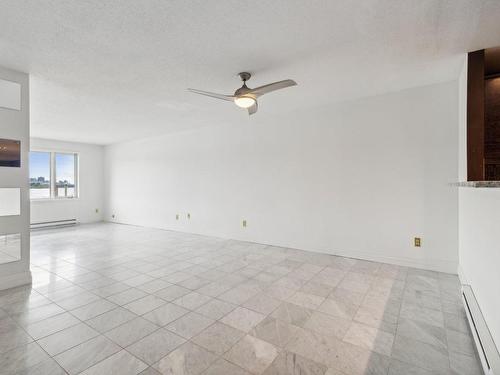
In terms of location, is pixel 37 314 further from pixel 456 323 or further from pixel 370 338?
pixel 456 323

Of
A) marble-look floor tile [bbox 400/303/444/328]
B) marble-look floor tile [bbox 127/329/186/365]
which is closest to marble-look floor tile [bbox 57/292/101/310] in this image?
marble-look floor tile [bbox 127/329/186/365]

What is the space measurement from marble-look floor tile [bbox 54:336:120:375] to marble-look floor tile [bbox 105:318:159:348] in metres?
0.05

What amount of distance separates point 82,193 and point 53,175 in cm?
88

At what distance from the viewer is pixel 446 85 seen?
3285mm

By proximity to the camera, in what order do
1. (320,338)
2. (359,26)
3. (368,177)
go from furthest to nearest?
1. (368,177)
2. (359,26)
3. (320,338)

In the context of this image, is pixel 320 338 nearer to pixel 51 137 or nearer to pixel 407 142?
pixel 407 142

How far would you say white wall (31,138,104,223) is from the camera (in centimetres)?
679

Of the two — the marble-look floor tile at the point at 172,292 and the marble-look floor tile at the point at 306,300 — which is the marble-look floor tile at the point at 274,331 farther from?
the marble-look floor tile at the point at 172,292

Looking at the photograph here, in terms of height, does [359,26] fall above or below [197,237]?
above

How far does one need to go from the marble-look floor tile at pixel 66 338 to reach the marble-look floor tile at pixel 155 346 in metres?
0.42

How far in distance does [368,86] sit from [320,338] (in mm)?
3090

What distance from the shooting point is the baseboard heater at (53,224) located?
21.5ft

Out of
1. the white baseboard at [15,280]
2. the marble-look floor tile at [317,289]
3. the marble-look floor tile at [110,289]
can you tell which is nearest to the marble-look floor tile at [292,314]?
the marble-look floor tile at [317,289]

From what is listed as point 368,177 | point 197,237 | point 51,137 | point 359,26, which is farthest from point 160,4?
point 51,137
